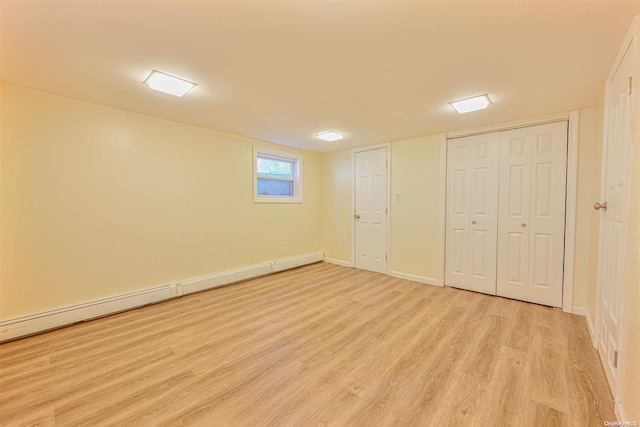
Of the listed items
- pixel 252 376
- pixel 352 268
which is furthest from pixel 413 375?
pixel 352 268

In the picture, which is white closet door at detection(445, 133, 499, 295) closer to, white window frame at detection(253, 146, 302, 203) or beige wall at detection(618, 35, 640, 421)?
beige wall at detection(618, 35, 640, 421)

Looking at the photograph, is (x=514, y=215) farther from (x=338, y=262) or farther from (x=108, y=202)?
(x=108, y=202)

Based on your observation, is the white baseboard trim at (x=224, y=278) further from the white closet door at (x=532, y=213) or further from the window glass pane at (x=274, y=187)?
the white closet door at (x=532, y=213)

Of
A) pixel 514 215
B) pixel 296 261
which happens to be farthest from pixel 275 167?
pixel 514 215

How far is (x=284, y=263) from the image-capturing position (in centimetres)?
469

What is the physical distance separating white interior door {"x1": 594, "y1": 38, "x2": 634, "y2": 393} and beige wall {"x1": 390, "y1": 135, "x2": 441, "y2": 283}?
1.87m

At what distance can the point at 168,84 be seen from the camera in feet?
7.19

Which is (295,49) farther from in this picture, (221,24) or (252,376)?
(252,376)

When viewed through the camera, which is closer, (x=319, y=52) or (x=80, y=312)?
(x=319, y=52)

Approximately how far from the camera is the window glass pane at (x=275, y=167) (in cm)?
446

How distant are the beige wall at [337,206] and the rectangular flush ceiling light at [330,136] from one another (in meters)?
0.92

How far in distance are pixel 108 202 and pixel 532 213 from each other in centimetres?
496

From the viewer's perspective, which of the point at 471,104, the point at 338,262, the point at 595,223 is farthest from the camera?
the point at 338,262

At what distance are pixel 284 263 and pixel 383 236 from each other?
1.84 metres
